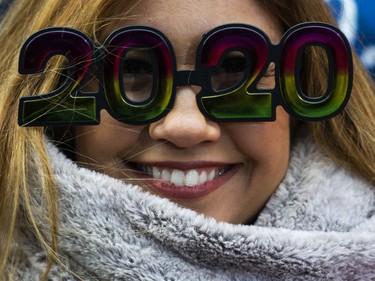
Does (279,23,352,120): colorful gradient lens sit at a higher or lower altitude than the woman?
higher

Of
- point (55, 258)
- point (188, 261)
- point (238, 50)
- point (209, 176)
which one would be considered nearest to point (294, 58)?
point (238, 50)

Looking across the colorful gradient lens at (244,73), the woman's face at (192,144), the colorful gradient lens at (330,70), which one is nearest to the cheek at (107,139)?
the woman's face at (192,144)

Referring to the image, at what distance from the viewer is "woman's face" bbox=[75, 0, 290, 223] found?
1042mm

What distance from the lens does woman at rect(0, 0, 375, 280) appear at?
1001 millimetres

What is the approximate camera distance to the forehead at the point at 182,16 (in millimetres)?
1044

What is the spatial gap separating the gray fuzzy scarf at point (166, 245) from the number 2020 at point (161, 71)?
→ 9 cm

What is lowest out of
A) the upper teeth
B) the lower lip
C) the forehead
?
the lower lip

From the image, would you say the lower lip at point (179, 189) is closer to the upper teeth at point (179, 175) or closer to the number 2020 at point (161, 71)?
the upper teeth at point (179, 175)

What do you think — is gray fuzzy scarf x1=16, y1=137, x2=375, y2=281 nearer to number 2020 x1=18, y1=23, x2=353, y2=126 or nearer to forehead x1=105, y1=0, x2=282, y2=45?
number 2020 x1=18, y1=23, x2=353, y2=126

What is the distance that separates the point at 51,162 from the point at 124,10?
9.5 inches

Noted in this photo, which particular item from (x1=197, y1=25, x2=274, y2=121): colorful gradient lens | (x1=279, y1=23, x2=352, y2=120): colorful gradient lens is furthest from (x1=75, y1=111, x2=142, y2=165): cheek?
(x1=279, y1=23, x2=352, y2=120): colorful gradient lens

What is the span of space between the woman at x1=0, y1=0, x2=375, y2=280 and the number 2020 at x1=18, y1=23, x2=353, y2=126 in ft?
0.10

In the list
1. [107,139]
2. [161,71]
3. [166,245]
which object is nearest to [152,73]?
[161,71]

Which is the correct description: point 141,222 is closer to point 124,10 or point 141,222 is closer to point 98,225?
point 98,225
